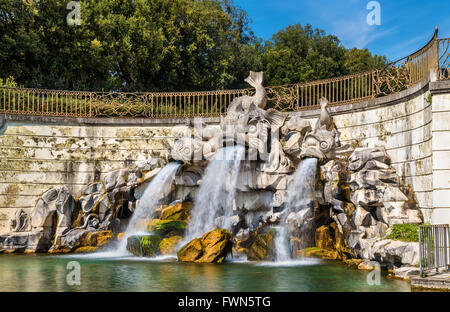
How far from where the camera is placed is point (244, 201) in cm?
1564

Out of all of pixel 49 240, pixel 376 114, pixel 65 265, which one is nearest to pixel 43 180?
pixel 49 240

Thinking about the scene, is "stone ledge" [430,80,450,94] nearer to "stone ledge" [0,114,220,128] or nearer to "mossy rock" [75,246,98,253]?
"stone ledge" [0,114,220,128]

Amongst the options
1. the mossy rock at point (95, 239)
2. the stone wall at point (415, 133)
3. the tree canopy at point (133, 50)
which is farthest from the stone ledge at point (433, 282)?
the tree canopy at point (133, 50)

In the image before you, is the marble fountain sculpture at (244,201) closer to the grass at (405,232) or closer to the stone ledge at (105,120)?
the grass at (405,232)

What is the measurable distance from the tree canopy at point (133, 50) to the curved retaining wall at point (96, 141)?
6.14 m

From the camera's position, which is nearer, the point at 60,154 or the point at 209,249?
the point at 209,249

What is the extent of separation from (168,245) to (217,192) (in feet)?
7.90

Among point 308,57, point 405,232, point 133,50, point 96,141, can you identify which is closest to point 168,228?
point 96,141

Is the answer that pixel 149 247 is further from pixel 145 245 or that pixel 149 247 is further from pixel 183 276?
pixel 183 276

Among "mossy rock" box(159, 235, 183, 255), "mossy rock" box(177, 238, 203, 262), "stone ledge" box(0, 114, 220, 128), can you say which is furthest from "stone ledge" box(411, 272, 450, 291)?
"stone ledge" box(0, 114, 220, 128)

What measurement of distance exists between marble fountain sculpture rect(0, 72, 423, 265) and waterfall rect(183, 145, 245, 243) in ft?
0.11

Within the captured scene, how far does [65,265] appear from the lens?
42.7 feet

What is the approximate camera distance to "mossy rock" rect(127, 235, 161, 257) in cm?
1440

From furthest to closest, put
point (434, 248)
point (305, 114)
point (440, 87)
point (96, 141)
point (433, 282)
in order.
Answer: point (96, 141), point (305, 114), point (440, 87), point (434, 248), point (433, 282)
